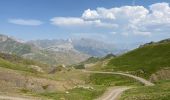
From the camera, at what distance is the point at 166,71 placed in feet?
415

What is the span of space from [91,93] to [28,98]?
18646 millimetres

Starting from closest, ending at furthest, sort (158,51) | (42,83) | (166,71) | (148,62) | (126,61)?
(42,83) < (166,71) < (148,62) < (158,51) < (126,61)

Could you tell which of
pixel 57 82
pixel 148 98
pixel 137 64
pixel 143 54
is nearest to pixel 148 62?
pixel 137 64

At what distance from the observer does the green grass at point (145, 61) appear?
138 metres

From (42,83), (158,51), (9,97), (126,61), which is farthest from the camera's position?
(126,61)

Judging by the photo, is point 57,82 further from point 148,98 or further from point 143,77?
point 143,77

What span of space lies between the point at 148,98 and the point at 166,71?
77.5m

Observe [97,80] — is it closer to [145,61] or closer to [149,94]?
[145,61]

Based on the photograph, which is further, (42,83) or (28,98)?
(42,83)

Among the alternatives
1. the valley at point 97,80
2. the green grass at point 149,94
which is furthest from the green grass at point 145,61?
the green grass at point 149,94

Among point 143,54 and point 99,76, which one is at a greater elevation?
point 143,54

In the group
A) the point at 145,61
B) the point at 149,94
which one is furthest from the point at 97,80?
the point at 149,94

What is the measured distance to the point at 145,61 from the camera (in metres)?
161

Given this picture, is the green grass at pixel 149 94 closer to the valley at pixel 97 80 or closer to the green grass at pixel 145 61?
the valley at pixel 97 80
